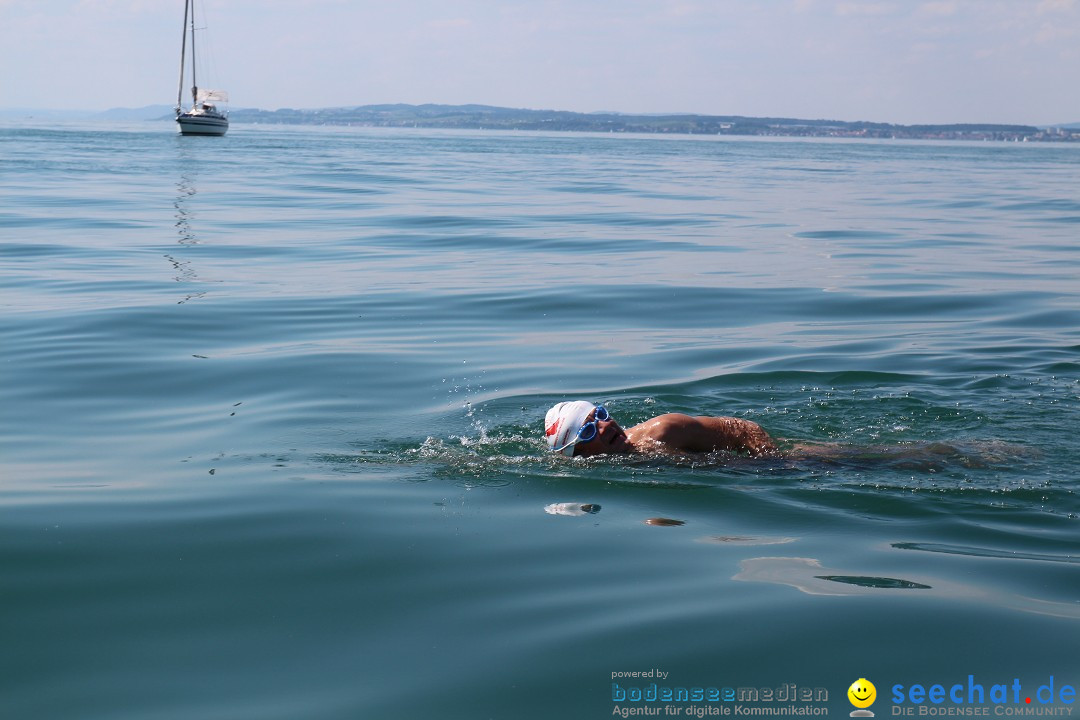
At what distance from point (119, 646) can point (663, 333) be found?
947 centimetres

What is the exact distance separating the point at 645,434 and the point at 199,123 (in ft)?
301

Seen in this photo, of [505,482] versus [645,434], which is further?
[645,434]

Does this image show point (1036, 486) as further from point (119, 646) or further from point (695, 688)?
point (119, 646)

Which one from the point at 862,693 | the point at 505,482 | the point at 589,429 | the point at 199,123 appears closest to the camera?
the point at 862,693

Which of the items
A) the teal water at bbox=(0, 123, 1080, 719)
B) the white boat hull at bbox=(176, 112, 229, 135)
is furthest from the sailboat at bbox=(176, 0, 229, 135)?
the teal water at bbox=(0, 123, 1080, 719)

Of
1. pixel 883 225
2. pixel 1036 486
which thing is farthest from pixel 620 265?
pixel 1036 486

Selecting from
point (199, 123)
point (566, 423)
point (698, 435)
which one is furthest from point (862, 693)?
point (199, 123)

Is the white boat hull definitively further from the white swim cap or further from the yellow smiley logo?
the yellow smiley logo

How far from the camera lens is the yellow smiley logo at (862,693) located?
4832 millimetres

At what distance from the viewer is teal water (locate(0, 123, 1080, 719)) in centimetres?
522

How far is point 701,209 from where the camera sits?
31375 millimetres

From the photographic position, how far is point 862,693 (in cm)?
490

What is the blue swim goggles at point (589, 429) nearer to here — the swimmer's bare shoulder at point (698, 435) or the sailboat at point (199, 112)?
the swimmer's bare shoulder at point (698, 435)

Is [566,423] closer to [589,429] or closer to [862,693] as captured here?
[589,429]
